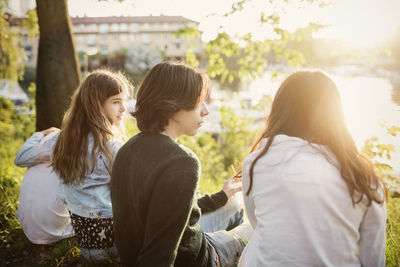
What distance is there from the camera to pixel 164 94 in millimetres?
1517

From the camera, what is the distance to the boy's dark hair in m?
1.51

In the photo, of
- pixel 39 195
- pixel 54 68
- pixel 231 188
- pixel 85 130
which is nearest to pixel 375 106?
pixel 231 188

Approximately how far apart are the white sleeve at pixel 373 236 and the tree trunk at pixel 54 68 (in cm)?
338

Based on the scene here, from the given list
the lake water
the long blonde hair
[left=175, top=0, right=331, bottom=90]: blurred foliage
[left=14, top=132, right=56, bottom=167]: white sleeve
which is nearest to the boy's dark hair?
the long blonde hair

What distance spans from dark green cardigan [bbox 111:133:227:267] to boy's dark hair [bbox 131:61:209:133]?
0.08m

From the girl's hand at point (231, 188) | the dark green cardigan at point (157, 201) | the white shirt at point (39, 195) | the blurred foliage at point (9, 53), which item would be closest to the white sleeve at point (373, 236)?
the dark green cardigan at point (157, 201)

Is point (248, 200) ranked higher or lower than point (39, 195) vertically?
higher

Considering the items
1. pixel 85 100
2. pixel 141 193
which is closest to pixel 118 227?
pixel 141 193

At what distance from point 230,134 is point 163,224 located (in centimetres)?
652

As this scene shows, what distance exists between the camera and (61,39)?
378 cm

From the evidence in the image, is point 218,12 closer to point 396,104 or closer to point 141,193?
point 396,104

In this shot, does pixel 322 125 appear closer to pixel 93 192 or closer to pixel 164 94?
pixel 164 94

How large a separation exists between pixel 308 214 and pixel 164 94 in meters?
0.82

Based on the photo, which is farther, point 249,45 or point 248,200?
point 249,45
